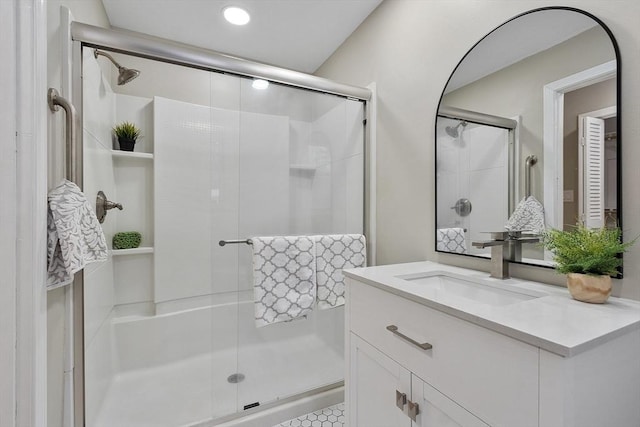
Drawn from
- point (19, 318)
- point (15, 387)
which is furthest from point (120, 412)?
point (19, 318)

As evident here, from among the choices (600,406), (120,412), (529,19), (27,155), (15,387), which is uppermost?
(529,19)

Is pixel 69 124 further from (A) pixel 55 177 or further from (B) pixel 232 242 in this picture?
(B) pixel 232 242

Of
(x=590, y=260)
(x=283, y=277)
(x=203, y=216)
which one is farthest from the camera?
(x=203, y=216)

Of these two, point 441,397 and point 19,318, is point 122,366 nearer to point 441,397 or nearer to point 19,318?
point 19,318

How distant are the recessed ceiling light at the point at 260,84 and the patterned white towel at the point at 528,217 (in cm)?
128

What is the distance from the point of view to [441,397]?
2.43 feet

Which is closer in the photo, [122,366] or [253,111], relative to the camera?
[253,111]

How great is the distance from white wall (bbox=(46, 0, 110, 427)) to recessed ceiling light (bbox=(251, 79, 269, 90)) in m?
0.76

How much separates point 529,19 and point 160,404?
7.89 feet

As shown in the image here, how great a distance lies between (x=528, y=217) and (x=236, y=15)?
1921 millimetres

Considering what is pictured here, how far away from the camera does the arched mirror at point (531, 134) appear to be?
0.85 m

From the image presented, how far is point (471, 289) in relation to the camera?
3.52 ft

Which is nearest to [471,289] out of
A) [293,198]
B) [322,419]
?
[293,198]

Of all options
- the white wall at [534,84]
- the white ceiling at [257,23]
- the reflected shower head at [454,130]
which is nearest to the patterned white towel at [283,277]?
the reflected shower head at [454,130]
